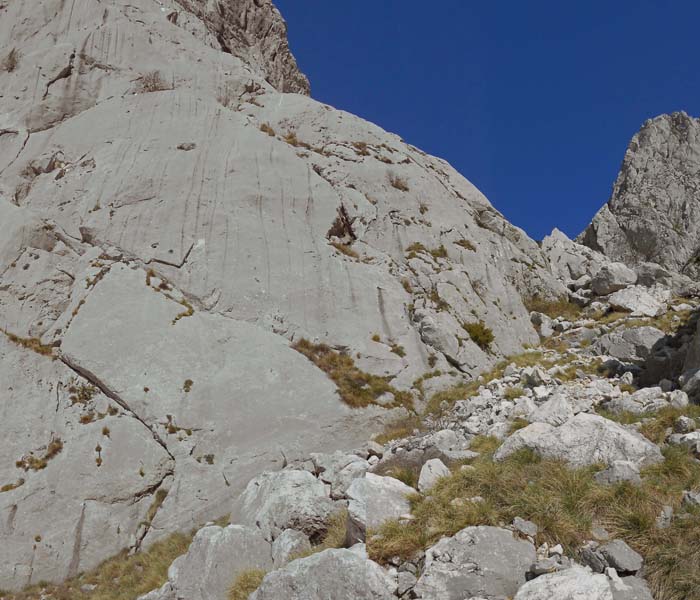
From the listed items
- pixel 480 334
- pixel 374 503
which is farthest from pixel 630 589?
pixel 480 334

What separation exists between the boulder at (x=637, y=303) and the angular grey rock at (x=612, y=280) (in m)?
4.70

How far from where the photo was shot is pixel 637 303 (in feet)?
95.7

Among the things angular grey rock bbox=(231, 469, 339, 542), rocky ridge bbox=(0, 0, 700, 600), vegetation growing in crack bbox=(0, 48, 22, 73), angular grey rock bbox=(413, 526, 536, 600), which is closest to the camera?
angular grey rock bbox=(413, 526, 536, 600)

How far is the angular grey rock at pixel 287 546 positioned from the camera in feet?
33.2

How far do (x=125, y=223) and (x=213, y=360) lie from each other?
30.5ft

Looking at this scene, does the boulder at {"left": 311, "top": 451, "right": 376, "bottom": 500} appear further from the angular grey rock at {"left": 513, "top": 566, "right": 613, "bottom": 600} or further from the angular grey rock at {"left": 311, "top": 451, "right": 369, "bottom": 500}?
the angular grey rock at {"left": 513, "top": 566, "right": 613, "bottom": 600}

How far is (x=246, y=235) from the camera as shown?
25031 mm

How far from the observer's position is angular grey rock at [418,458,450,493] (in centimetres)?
1006

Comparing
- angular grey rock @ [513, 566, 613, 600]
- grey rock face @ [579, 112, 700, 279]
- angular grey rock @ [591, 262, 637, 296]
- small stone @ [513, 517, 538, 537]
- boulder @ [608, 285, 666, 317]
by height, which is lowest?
angular grey rock @ [513, 566, 613, 600]

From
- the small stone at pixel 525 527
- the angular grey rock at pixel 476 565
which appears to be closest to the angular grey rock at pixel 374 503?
the angular grey rock at pixel 476 565

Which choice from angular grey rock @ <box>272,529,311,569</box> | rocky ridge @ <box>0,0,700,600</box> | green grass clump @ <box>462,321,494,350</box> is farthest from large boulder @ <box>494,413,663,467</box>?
green grass clump @ <box>462,321,494,350</box>

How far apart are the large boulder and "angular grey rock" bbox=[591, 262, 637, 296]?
2850 centimetres

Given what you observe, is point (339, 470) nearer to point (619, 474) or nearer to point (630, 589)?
point (619, 474)

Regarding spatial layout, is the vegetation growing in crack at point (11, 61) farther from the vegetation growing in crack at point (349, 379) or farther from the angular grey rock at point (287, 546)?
the angular grey rock at point (287, 546)
